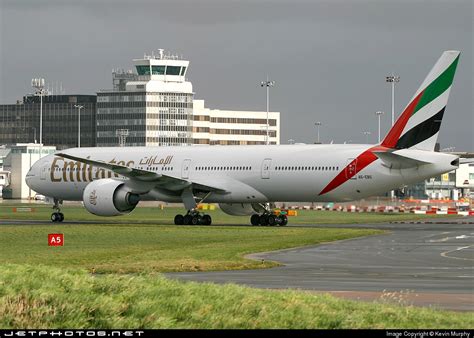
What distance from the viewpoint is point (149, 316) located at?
1706cm

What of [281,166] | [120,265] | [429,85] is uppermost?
[429,85]

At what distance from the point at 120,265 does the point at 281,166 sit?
2980cm

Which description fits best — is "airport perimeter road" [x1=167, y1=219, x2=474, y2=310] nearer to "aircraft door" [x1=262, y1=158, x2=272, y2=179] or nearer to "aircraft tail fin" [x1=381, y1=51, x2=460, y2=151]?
"aircraft tail fin" [x1=381, y1=51, x2=460, y2=151]

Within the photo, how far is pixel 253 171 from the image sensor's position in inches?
2505

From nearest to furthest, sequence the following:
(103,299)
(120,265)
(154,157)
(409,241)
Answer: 1. (103,299)
2. (120,265)
3. (409,241)
4. (154,157)

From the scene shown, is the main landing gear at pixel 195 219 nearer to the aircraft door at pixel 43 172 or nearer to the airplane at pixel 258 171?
the airplane at pixel 258 171

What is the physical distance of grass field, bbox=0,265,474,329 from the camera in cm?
1691

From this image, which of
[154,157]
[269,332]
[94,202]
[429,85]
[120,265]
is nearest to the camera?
[269,332]

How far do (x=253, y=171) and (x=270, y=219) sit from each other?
125 inches

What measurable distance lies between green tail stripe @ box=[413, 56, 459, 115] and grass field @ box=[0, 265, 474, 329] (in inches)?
1553

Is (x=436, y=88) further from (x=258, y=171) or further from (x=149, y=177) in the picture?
(x=149, y=177)

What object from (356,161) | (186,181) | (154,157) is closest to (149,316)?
(356,161)

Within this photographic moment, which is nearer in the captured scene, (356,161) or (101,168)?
(356,161)

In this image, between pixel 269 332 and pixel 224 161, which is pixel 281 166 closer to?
pixel 224 161
